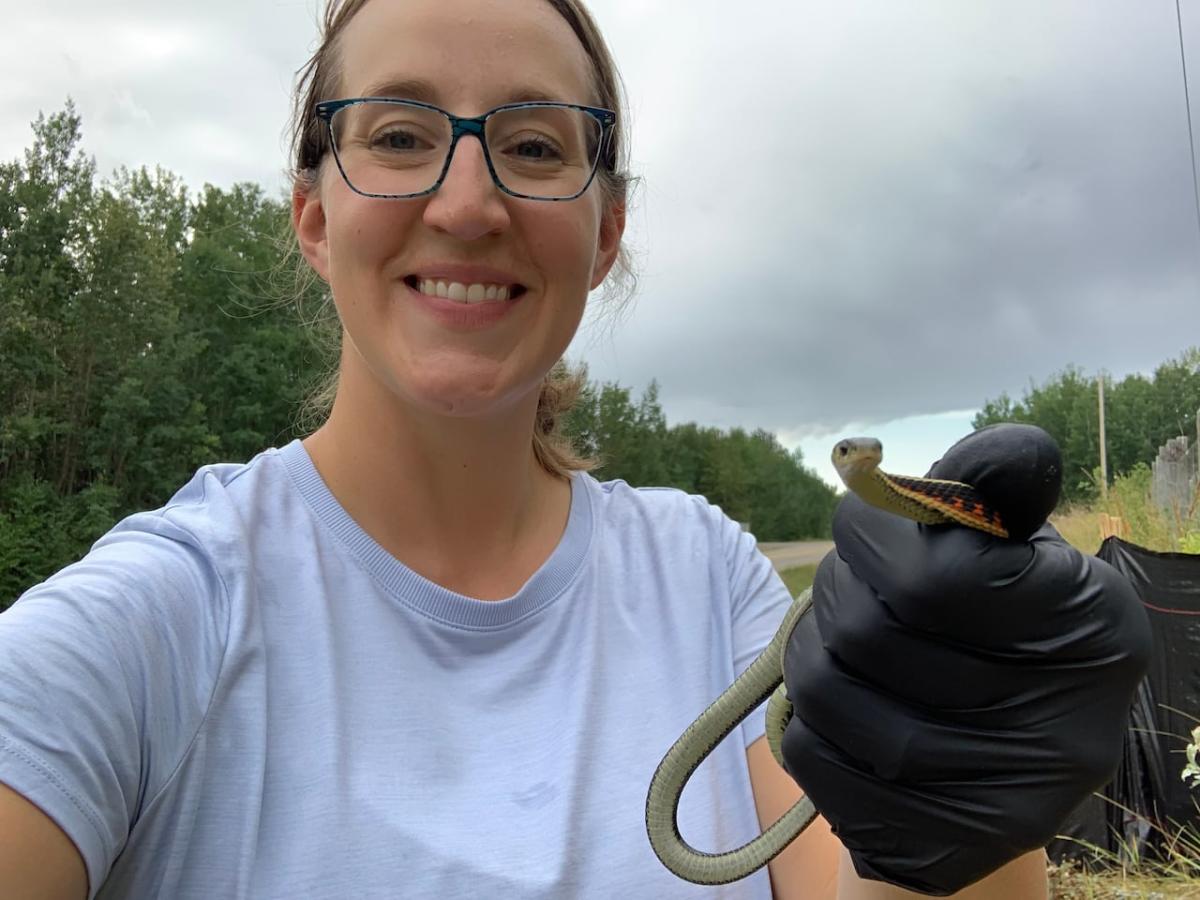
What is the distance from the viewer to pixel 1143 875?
7.89 metres

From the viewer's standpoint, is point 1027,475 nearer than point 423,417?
Yes

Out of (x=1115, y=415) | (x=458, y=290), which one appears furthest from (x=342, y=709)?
(x=1115, y=415)

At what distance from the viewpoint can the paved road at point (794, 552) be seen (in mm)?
45094

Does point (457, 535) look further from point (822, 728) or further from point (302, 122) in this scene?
point (302, 122)

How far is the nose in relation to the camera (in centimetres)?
176

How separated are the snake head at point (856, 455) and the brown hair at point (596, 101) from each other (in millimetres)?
985

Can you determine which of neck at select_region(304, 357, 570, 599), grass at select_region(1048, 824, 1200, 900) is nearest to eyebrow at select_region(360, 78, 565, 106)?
neck at select_region(304, 357, 570, 599)

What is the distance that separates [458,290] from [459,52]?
1.52 ft

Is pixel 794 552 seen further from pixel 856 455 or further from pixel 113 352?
pixel 856 455

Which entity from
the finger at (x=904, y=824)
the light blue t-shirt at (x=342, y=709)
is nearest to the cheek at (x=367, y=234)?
the light blue t-shirt at (x=342, y=709)

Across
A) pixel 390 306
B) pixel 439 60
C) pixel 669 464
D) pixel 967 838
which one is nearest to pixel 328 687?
pixel 390 306

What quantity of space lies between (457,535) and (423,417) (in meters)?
0.28

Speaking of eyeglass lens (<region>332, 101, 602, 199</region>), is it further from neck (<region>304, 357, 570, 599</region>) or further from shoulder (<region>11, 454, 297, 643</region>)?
shoulder (<region>11, 454, 297, 643</region>)

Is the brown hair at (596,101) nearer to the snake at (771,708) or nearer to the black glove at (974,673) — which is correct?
the snake at (771,708)
